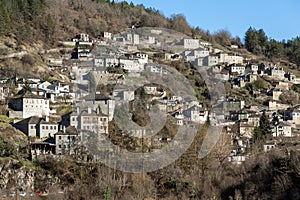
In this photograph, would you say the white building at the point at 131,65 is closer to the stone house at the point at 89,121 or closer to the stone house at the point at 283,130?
the stone house at the point at 283,130

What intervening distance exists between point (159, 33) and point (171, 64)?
40.0 feet

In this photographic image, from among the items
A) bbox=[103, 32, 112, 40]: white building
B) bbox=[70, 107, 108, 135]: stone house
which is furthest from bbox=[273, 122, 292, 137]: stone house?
bbox=[103, 32, 112, 40]: white building

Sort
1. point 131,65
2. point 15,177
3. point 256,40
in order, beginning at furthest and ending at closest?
1. point 256,40
2. point 131,65
3. point 15,177

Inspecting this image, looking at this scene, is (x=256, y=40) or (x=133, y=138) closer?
(x=133, y=138)

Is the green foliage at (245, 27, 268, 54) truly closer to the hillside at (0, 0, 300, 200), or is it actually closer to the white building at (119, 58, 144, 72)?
the hillside at (0, 0, 300, 200)

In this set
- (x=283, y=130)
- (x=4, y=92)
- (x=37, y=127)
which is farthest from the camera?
(x=283, y=130)

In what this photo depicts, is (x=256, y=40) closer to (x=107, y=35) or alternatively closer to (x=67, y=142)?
(x=107, y=35)

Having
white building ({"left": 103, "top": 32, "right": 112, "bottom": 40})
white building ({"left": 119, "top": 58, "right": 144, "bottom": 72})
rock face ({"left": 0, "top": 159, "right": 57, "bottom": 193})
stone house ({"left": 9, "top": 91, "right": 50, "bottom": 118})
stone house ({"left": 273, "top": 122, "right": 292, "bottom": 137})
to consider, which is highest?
white building ({"left": 103, "top": 32, "right": 112, "bottom": 40})

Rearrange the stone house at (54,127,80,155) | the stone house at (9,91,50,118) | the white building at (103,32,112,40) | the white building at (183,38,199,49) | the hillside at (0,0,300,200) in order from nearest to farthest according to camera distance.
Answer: the hillside at (0,0,300,200)
the stone house at (54,127,80,155)
the stone house at (9,91,50,118)
the white building at (103,32,112,40)
the white building at (183,38,199,49)

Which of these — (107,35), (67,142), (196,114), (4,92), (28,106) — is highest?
(107,35)

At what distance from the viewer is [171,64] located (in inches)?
1967

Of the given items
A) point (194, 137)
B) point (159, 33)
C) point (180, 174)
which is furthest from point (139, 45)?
point (180, 174)

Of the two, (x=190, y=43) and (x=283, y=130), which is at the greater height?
(x=190, y=43)

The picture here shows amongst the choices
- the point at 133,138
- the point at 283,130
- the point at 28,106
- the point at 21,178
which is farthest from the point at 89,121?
the point at 283,130
